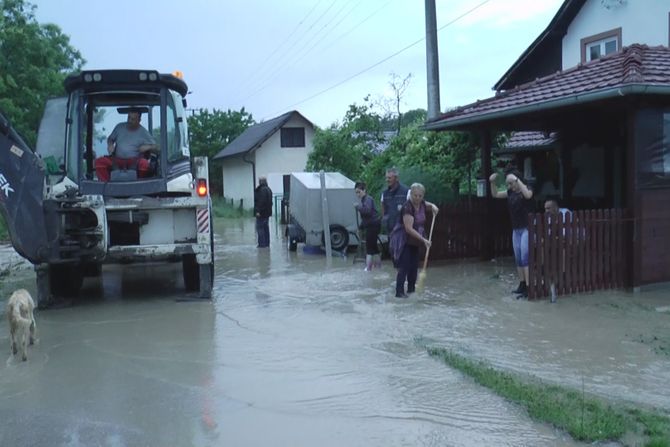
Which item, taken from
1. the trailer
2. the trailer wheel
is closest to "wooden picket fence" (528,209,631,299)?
the trailer

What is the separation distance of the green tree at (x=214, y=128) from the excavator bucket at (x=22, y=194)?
4369 cm

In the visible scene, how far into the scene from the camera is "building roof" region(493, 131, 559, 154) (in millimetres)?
16367

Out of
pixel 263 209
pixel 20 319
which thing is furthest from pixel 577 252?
pixel 263 209

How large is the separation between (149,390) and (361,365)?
2.00 meters

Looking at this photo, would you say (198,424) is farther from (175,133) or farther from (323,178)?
(323,178)

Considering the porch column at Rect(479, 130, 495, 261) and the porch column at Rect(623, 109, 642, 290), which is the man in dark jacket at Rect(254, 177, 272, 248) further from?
the porch column at Rect(623, 109, 642, 290)

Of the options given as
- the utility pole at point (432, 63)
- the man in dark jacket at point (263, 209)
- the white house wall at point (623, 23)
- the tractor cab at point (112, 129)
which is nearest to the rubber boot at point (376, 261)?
the man in dark jacket at point (263, 209)

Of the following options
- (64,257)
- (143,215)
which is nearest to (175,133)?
(143,215)

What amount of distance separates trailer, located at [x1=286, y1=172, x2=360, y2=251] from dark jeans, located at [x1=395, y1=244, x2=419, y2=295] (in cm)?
546

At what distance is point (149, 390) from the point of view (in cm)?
573

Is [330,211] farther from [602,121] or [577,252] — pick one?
[577,252]

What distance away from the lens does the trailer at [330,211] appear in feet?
50.3

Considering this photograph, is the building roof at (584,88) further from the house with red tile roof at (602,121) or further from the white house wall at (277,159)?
the white house wall at (277,159)

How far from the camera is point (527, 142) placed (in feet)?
59.5
